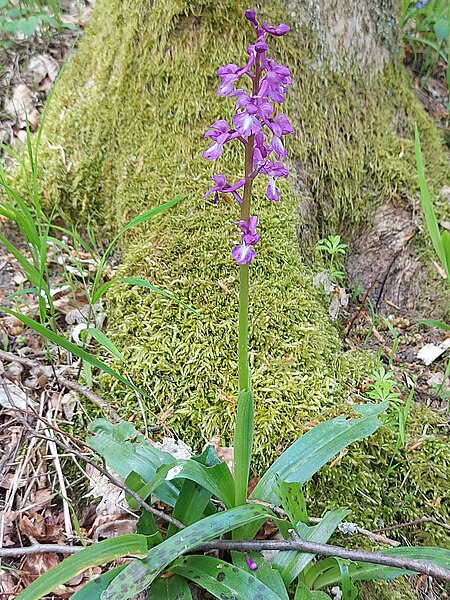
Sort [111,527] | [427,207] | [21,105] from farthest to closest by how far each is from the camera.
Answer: [21,105] → [427,207] → [111,527]

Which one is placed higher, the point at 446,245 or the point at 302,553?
the point at 446,245

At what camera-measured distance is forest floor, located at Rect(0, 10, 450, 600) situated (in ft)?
6.18

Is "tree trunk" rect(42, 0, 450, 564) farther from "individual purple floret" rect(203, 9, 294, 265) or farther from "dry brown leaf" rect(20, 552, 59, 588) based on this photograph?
"individual purple floret" rect(203, 9, 294, 265)

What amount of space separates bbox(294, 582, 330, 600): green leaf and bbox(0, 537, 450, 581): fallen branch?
0.35 ft

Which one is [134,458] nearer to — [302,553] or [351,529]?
[302,553]

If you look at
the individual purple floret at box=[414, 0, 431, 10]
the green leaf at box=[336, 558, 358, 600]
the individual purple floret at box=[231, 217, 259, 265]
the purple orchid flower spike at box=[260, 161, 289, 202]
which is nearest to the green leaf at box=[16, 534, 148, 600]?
the green leaf at box=[336, 558, 358, 600]

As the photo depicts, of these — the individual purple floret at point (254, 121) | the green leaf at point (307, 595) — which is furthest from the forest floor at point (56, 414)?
the individual purple floret at point (254, 121)

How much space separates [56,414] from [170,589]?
849mm

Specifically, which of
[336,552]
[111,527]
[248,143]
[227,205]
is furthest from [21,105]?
[336,552]

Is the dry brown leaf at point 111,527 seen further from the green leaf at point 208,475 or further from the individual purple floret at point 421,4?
the individual purple floret at point 421,4

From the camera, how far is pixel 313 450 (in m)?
1.77

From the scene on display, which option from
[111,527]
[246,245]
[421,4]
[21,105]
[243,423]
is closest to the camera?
[246,245]

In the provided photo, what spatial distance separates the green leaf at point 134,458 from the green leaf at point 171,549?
25 centimetres

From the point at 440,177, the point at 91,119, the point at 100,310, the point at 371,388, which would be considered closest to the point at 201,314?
the point at 100,310
